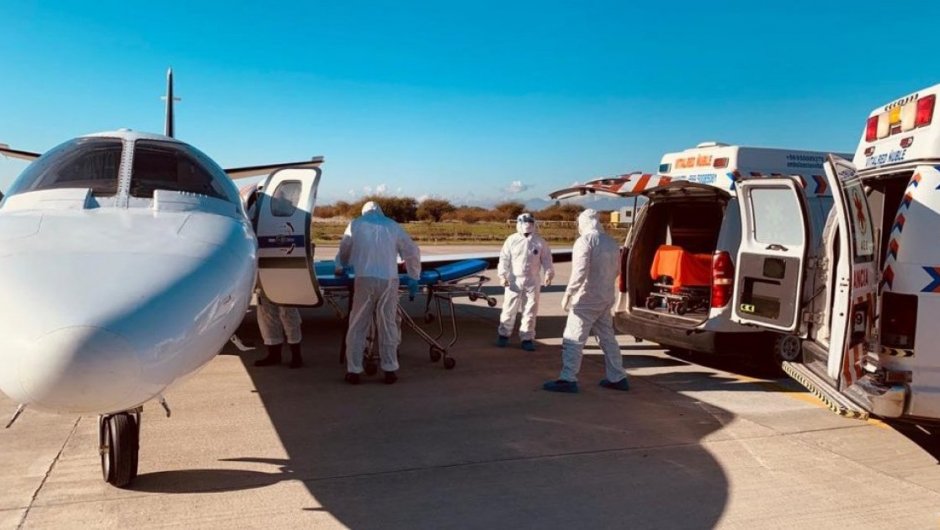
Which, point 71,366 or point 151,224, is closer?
point 71,366

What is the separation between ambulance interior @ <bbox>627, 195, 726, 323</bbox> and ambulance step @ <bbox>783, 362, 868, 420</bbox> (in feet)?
6.51

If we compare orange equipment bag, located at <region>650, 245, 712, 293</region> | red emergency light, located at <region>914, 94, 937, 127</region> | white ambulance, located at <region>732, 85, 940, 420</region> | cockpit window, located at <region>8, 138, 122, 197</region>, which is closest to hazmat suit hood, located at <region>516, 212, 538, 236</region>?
orange equipment bag, located at <region>650, 245, 712, 293</region>

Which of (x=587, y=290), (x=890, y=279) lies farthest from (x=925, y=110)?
(x=587, y=290)

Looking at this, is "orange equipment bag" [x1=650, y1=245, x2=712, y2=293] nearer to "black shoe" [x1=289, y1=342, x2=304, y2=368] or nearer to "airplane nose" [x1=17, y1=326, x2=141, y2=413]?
"black shoe" [x1=289, y1=342, x2=304, y2=368]

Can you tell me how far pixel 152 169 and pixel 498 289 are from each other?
1353 cm

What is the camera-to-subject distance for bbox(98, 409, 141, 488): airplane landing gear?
14.5 feet

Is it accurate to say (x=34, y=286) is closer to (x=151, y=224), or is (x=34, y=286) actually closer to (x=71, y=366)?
(x=71, y=366)

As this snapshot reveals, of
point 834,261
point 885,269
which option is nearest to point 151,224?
point 885,269

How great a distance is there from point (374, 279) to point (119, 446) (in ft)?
10.6

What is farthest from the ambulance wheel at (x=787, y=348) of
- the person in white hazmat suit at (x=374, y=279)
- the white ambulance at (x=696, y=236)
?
the person in white hazmat suit at (x=374, y=279)

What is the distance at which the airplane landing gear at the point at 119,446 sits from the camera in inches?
174

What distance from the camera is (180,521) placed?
405 centimetres

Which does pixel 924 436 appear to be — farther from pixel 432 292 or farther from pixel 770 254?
pixel 432 292

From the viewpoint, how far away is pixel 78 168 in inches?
197
